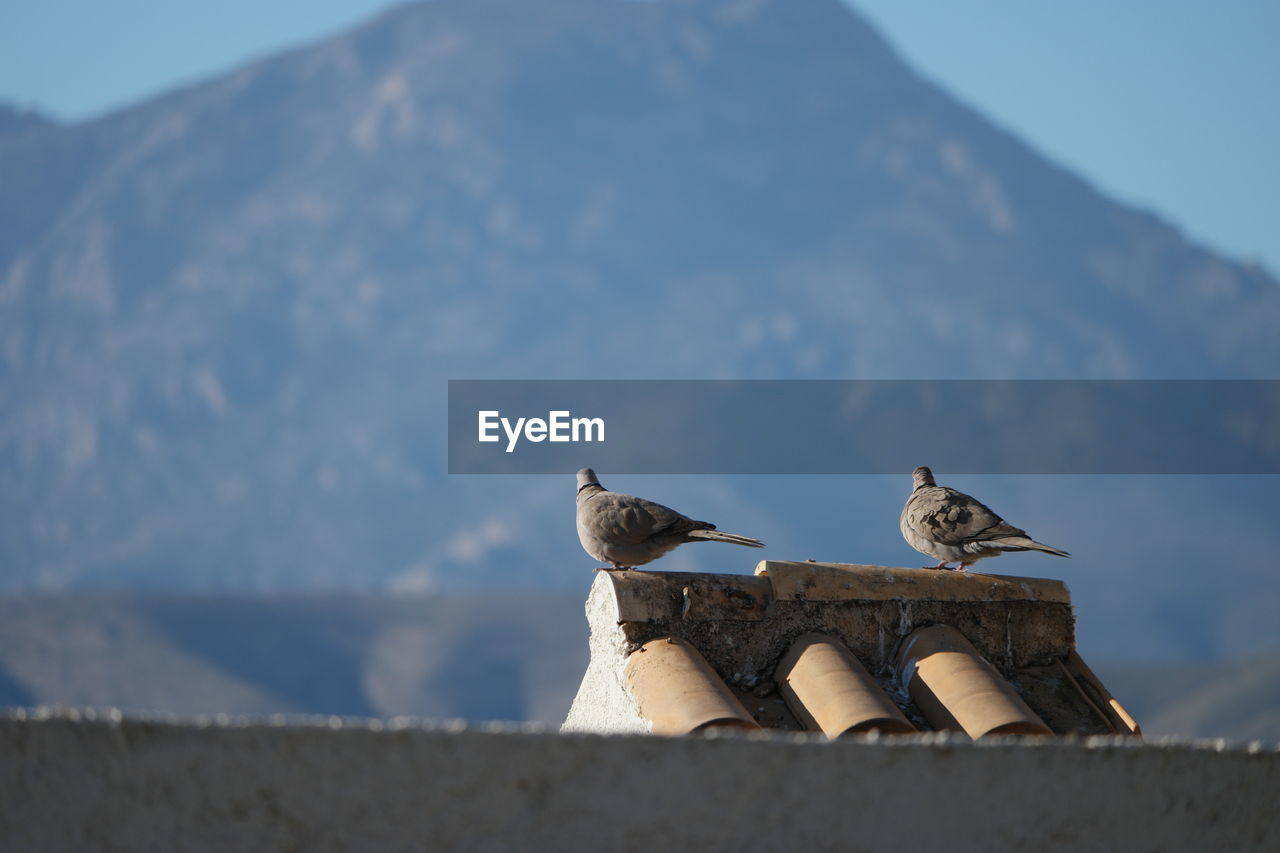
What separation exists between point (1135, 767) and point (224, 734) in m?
2.41

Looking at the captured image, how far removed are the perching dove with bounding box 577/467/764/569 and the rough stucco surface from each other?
197 inches

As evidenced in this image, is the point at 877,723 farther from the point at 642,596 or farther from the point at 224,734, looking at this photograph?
the point at 224,734

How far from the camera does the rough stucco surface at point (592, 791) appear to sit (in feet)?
11.5

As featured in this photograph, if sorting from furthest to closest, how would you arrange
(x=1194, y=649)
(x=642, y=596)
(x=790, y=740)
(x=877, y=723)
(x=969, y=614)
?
(x=1194, y=649) → (x=969, y=614) → (x=642, y=596) → (x=877, y=723) → (x=790, y=740)

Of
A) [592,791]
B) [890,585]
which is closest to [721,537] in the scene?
[890,585]

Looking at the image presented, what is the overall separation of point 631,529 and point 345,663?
126 meters

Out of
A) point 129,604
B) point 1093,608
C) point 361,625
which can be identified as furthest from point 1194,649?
point 129,604

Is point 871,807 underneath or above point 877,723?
underneath

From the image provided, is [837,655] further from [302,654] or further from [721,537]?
[302,654]

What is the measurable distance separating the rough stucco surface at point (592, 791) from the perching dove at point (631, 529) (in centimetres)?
501

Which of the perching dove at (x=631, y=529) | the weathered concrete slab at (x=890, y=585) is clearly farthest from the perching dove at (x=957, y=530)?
the weathered concrete slab at (x=890, y=585)

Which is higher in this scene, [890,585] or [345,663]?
[345,663]

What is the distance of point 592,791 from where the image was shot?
3.80 m

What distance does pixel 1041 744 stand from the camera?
13.6 feet
